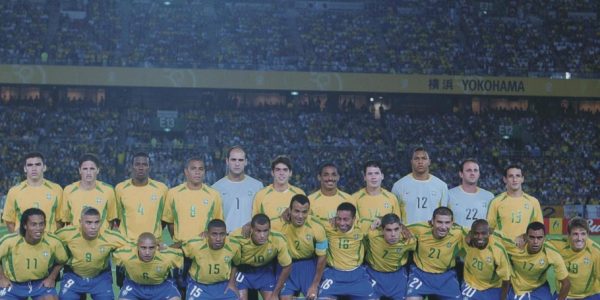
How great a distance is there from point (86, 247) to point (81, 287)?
0.46 meters

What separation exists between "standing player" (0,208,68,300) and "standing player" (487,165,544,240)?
4911 mm

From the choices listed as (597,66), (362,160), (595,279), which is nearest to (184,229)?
(595,279)

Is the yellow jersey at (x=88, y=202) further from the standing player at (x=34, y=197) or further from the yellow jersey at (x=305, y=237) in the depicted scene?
the yellow jersey at (x=305, y=237)

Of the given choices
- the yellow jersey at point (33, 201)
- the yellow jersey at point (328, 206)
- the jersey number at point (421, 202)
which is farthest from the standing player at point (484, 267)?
the yellow jersey at point (33, 201)

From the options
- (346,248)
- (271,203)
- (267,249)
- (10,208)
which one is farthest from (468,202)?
(10,208)

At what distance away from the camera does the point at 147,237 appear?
330 inches

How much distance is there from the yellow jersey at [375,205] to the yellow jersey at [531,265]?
1.26m

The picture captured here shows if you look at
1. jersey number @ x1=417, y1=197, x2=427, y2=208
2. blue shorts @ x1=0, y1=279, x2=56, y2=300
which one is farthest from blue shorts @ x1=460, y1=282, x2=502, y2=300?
blue shorts @ x1=0, y1=279, x2=56, y2=300

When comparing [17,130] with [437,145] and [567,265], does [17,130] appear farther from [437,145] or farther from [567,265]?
[567,265]

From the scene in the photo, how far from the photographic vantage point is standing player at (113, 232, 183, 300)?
859cm

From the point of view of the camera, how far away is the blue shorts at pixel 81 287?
8.85m

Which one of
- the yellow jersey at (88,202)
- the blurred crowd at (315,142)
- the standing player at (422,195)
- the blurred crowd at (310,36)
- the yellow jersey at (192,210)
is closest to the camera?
the yellow jersey at (192,210)

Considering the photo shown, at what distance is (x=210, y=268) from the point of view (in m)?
8.68

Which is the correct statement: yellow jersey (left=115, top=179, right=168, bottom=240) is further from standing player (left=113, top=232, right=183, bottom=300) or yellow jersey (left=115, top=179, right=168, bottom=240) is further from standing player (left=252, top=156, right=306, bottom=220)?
standing player (left=252, top=156, right=306, bottom=220)
